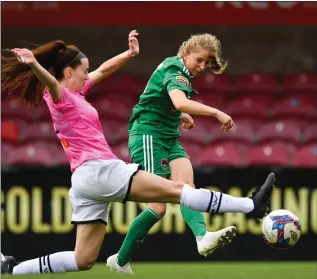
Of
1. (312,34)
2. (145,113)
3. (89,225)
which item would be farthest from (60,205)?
(312,34)

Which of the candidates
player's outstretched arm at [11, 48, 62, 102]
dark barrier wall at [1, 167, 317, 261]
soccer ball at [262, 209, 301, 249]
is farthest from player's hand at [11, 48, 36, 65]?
dark barrier wall at [1, 167, 317, 261]

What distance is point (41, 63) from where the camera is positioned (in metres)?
6.80

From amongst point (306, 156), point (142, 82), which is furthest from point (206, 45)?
point (142, 82)

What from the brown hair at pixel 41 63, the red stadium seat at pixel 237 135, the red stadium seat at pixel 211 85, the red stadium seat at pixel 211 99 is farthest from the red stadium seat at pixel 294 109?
the brown hair at pixel 41 63

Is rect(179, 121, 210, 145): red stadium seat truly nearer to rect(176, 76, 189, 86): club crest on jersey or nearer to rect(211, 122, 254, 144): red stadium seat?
rect(211, 122, 254, 144): red stadium seat

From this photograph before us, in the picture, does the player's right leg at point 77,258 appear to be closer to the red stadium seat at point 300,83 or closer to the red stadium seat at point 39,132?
the red stadium seat at point 39,132

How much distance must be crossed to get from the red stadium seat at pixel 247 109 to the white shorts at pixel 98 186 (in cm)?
643

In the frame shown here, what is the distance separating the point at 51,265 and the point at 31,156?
4.66 meters

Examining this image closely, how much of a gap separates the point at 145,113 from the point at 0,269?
1673 millimetres

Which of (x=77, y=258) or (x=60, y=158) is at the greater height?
(x=60, y=158)

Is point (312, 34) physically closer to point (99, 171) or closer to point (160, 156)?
point (160, 156)

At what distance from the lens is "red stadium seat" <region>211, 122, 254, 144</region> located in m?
12.2

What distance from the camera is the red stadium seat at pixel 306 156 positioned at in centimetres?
1141

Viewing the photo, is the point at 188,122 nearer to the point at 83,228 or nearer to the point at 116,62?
the point at 116,62
